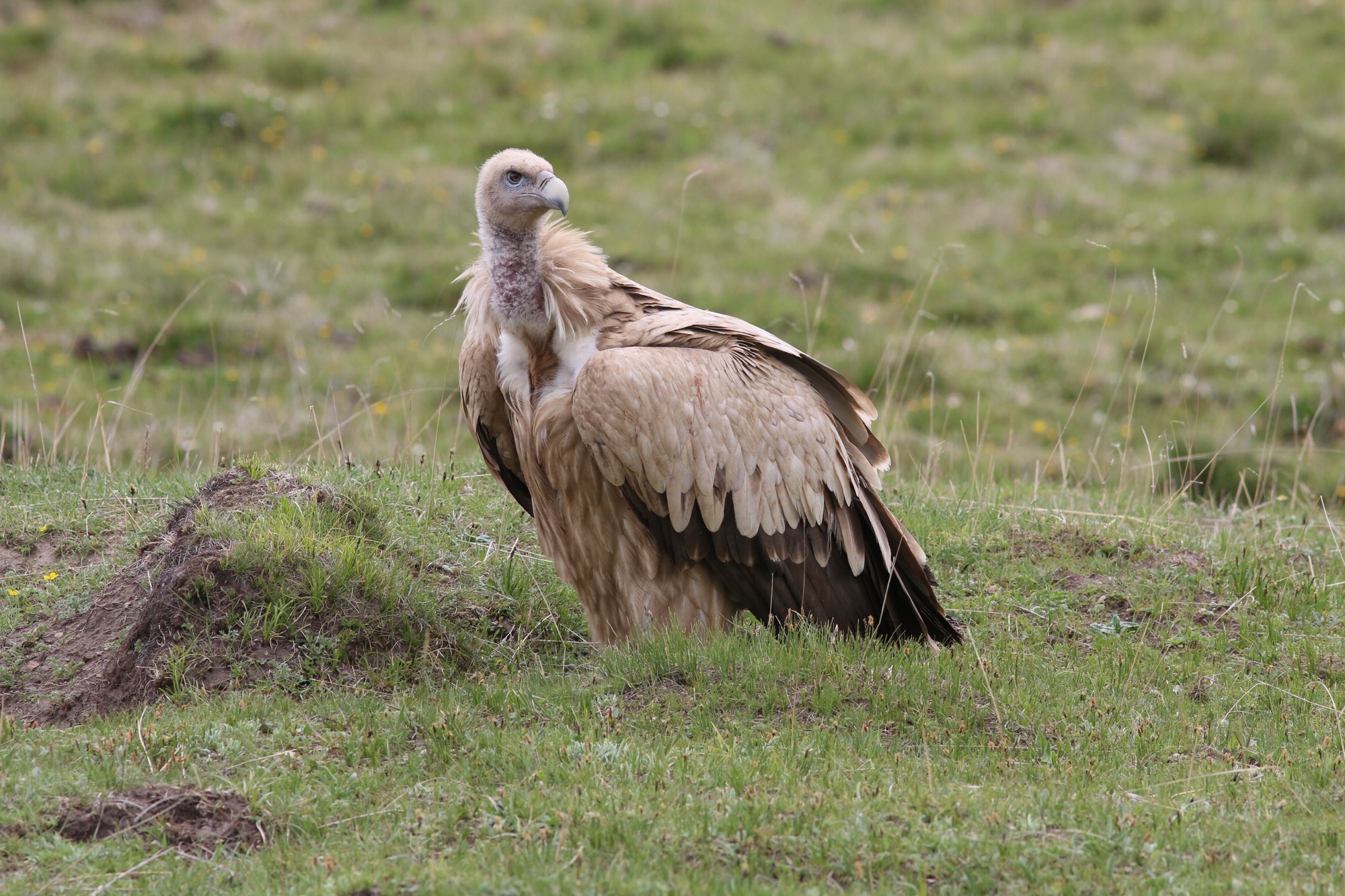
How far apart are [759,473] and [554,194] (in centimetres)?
141

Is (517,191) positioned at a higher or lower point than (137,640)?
higher

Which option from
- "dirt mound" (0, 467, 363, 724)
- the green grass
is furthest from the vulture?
"dirt mound" (0, 467, 363, 724)

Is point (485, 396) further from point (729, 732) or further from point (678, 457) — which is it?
point (729, 732)

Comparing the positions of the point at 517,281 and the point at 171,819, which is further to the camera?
the point at 517,281

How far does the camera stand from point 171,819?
4.29 meters

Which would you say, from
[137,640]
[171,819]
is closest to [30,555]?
[137,640]

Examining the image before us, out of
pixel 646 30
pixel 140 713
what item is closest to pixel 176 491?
pixel 140 713

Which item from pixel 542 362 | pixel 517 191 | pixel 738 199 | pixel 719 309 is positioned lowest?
pixel 719 309

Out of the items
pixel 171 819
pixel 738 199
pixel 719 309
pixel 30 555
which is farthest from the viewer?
pixel 738 199

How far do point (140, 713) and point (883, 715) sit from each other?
106 inches

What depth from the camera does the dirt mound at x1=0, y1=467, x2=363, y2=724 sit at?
17.5ft

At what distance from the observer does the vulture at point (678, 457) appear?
18.3ft

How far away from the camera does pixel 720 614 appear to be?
602cm

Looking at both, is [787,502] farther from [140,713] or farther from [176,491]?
[176,491]
